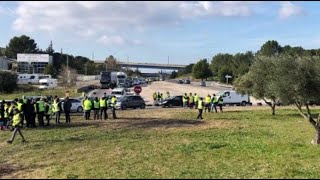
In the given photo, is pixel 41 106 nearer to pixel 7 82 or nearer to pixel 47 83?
pixel 7 82

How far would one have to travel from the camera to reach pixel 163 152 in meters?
19.8

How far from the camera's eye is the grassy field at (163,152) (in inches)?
608

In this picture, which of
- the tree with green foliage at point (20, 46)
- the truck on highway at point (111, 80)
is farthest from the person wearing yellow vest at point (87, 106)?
the tree with green foliage at point (20, 46)

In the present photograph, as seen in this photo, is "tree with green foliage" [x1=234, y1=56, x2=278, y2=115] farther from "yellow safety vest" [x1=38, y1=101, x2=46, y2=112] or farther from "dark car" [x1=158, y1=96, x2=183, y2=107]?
"yellow safety vest" [x1=38, y1=101, x2=46, y2=112]

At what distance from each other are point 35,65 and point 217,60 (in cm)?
6768

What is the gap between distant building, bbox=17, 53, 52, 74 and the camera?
14788cm

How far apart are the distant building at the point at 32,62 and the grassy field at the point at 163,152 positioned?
12019 cm

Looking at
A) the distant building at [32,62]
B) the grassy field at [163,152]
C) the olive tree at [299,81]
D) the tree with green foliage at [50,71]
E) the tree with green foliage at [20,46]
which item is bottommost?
the grassy field at [163,152]

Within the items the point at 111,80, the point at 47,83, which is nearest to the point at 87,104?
the point at 47,83

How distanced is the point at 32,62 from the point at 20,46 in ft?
101

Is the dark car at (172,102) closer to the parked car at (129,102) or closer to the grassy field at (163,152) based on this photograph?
the parked car at (129,102)

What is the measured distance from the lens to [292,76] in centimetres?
2461

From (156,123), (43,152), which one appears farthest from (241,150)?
(156,123)

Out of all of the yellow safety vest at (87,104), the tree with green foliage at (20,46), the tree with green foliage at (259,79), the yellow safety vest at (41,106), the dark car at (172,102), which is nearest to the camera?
the yellow safety vest at (41,106)
